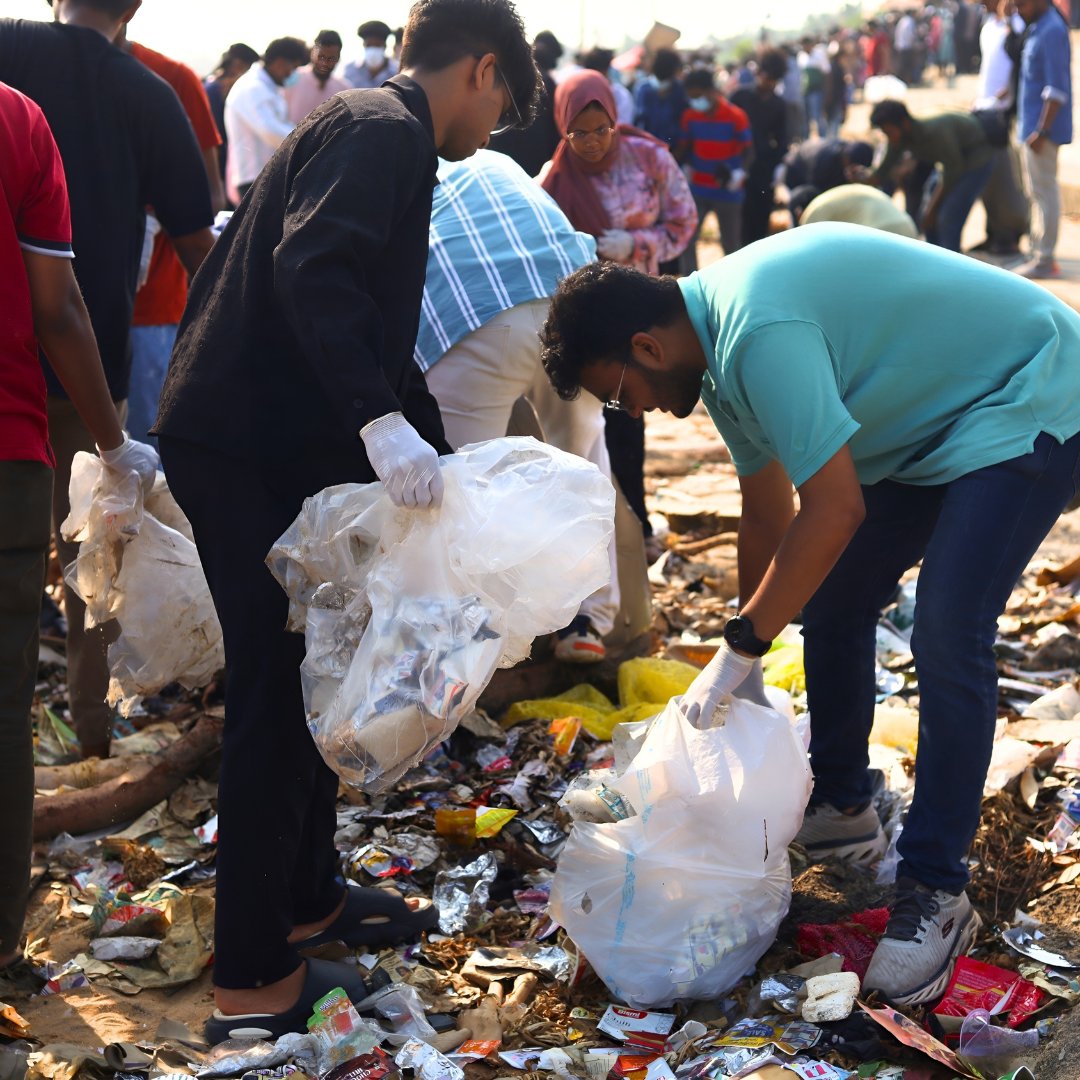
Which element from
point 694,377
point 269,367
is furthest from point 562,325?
point 269,367

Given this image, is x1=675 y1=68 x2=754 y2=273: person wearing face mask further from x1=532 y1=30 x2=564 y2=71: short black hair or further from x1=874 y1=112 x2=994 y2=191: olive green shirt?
x1=532 y1=30 x2=564 y2=71: short black hair

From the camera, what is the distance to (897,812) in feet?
10.3

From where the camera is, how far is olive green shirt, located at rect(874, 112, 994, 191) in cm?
872

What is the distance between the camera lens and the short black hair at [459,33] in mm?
2322

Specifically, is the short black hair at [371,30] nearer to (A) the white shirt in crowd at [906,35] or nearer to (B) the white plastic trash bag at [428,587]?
(B) the white plastic trash bag at [428,587]

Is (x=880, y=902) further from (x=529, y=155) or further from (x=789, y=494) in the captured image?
(x=529, y=155)

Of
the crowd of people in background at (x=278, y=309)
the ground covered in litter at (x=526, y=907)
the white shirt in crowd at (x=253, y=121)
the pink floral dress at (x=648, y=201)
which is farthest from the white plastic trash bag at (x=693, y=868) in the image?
the white shirt in crowd at (x=253, y=121)

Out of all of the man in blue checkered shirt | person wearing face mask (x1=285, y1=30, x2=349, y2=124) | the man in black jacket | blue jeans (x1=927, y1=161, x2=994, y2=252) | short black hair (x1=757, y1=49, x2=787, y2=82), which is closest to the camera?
the man in black jacket

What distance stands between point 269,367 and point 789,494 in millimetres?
1152

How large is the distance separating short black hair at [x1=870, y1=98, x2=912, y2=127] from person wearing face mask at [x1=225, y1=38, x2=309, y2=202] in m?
3.77

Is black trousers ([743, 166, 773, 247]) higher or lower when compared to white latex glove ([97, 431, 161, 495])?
lower

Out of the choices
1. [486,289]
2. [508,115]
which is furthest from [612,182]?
[508,115]

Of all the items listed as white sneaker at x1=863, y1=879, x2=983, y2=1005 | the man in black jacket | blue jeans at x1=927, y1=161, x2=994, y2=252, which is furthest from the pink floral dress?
blue jeans at x1=927, y1=161, x2=994, y2=252

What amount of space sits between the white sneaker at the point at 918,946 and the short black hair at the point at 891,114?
6.99 metres
